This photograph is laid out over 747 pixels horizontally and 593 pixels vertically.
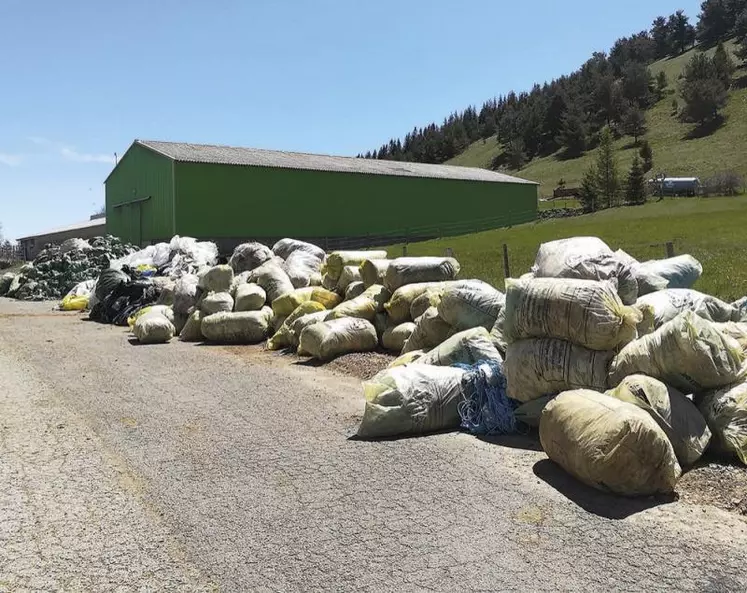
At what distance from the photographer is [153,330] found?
1162cm

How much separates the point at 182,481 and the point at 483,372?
2.63 metres

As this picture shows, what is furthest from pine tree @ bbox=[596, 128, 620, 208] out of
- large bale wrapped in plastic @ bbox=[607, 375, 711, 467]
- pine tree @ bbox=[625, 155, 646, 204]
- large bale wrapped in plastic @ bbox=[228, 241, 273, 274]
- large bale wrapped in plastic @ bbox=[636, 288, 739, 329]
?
large bale wrapped in plastic @ bbox=[607, 375, 711, 467]

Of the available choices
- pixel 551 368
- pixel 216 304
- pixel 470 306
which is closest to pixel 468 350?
pixel 470 306

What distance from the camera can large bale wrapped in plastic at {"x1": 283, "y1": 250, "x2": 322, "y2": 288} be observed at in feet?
42.8

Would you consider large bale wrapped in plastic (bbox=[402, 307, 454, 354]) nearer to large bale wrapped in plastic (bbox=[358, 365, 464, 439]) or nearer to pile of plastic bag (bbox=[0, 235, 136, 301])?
large bale wrapped in plastic (bbox=[358, 365, 464, 439])

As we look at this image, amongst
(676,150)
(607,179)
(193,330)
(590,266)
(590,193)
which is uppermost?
(676,150)

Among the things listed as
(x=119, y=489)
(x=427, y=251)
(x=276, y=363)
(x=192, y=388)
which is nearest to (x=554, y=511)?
(x=119, y=489)

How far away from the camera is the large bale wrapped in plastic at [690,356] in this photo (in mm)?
4496

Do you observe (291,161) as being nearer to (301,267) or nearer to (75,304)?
(75,304)

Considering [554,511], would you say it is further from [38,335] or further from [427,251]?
[427,251]

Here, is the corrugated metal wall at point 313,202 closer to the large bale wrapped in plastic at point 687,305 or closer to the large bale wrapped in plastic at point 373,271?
the large bale wrapped in plastic at point 373,271

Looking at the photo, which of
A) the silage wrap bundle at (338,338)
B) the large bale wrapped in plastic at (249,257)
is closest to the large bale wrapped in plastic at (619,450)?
the silage wrap bundle at (338,338)

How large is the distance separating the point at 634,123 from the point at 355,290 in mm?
88429

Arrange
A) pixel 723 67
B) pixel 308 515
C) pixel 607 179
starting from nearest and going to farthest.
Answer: pixel 308 515
pixel 607 179
pixel 723 67
